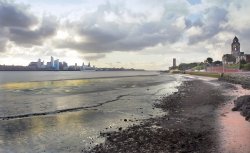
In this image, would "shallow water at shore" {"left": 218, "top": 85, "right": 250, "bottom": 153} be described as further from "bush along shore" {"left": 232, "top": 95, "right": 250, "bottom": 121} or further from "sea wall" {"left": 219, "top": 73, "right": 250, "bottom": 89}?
"sea wall" {"left": 219, "top": 73, "right": 250, "bottom": 89}

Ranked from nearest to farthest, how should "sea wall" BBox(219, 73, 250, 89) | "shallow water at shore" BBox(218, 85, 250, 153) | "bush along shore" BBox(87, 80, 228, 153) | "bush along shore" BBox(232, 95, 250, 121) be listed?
"shallow water at shore" BBox(218, 85, 250, 153)
"bush along shore" BBox(87, 80, 228, 153)
"bush along shore" BBox(232, 95, 250, 121)
"sea wall" BBox(219, 73, 250, 89)

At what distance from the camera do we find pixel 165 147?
20.0 m

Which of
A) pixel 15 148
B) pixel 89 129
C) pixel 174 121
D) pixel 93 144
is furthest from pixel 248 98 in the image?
pixel 15 148

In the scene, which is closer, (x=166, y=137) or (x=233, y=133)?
(x=166, y=137)

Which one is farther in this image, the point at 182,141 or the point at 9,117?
the point at 9,117

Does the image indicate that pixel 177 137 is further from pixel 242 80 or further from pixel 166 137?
pixel 242 80

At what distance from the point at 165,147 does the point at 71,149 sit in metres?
6.08

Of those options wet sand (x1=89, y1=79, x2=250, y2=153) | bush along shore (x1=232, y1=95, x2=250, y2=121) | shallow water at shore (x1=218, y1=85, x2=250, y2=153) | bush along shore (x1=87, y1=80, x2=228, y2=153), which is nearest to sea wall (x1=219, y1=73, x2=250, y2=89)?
bush along shore (x1=232, y1=95, x2=250, y2=121)

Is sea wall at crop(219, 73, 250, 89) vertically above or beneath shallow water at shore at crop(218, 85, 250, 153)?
above

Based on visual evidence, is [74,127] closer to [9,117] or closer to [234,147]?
[9,117]

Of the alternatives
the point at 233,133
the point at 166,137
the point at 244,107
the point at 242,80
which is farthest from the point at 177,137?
the point at 242,80

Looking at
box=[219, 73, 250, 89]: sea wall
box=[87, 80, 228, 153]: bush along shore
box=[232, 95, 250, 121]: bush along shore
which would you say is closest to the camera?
box=[87, 80, 228, 153]: bush along shore

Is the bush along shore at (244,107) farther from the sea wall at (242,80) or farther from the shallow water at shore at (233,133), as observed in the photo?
the sea wall at (242,80)

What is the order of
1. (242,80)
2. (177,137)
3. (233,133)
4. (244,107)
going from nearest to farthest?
(177,137) < (233,133) < (244,107) < (242,80)
